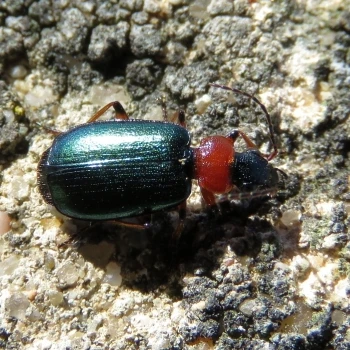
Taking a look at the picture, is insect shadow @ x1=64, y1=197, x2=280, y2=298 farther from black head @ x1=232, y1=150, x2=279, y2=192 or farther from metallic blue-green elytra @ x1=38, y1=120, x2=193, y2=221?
metallic blue-green elytra @ x1=38, y1=120, x2=193, y2=221

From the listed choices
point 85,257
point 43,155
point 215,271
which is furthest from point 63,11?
point 215,271

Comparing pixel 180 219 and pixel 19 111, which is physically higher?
pixel 19 111

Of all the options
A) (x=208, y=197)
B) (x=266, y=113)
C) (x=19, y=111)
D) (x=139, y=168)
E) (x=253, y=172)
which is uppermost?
(x=266, y=113)

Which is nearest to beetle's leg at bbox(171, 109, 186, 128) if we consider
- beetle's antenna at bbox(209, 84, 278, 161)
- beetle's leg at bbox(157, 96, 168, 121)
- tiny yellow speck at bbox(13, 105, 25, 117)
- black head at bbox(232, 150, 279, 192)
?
beetle's leg at bbox(157, 96, 168, 121)

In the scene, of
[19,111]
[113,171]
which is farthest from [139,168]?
[19,111]

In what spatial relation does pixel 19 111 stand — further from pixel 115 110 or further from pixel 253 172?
pixel 253 172

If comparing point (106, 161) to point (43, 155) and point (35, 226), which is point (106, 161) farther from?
point (35, 226)

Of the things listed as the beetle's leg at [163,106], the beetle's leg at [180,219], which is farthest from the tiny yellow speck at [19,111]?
the beetle's leg at [180,219]
